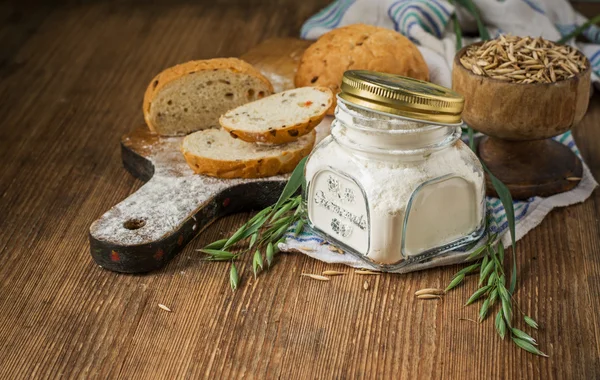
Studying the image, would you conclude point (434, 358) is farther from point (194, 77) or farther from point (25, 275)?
point (194, 77)

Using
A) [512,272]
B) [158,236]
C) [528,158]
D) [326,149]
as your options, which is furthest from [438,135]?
[158,236]

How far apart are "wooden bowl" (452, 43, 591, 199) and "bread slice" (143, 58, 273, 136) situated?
585mm

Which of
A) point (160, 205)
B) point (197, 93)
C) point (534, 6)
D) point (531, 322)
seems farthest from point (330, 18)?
point (531, 322)

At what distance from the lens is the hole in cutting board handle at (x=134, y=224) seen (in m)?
1.78

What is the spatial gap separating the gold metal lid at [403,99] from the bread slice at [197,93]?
2.10 ft

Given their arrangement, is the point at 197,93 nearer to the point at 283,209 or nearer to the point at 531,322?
the point at 283,209

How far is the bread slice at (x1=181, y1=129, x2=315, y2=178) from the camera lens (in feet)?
6.37

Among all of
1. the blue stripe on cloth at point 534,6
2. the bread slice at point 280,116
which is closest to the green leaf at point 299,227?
the bread slice at point 280,116

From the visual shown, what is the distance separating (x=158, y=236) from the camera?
1725 mm

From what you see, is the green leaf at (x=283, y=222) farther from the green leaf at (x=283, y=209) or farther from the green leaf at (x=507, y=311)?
the green leaf at (x=507, y=311)

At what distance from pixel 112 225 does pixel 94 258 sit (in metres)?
0.08

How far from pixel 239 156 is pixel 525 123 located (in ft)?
2.27

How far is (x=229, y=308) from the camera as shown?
1625mm

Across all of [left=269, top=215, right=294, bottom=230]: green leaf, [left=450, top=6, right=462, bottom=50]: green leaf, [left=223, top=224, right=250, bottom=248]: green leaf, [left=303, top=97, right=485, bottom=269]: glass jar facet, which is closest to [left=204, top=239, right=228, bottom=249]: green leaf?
[left=223, top=224, right=250, bottom=248]: green leaf
